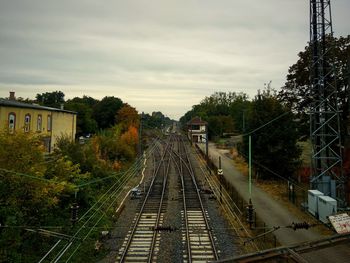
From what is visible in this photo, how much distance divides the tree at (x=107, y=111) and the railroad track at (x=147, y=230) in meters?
49.6

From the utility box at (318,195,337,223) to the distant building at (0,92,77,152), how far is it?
19391mm

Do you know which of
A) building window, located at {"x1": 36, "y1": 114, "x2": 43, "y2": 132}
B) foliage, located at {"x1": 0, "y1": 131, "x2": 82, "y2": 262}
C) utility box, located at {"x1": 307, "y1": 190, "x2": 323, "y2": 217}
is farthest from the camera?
building window, located at {"x1": 36, "y1": 114, "x2": 43, "y2": 132}

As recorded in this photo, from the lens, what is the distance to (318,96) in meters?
21.7

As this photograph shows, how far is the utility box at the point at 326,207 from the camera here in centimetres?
1777

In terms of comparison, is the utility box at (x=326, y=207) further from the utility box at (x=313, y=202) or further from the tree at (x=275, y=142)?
the tree at (x=275, y=142)

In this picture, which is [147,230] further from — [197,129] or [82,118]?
[197,129]

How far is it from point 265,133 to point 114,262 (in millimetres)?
20422

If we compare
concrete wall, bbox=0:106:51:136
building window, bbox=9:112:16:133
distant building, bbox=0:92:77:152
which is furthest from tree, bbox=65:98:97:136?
building window, bbox=9:112:16:133

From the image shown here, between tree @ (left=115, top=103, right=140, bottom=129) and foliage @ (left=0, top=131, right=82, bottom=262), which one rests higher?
tree @ (left=115, top=103, right=140, bottom=129)

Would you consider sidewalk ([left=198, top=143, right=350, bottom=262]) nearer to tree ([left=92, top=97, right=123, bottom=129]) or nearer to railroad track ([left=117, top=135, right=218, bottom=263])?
railroad track ([left=117, top=135, right=218, bottom=263])

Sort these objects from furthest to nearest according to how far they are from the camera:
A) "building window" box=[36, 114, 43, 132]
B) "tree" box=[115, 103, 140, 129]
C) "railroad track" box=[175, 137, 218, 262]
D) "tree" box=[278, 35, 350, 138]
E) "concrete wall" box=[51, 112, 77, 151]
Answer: "tree" box=[115, 103, 140, 129]
"concrete wall" box=[51, 112, 77, 151]
"building window" box=[36, 114, 43, 132]
"tree" box=[278, 35, 350, 138]
"railroad track" box=[175, 137, 218, 262]

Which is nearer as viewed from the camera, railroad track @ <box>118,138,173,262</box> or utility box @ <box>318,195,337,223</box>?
railroad track @ <box>118,138,173,262</box>

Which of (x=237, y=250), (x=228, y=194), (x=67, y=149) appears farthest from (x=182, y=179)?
(x=237, y=250)

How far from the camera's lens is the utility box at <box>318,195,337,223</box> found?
1777cm
